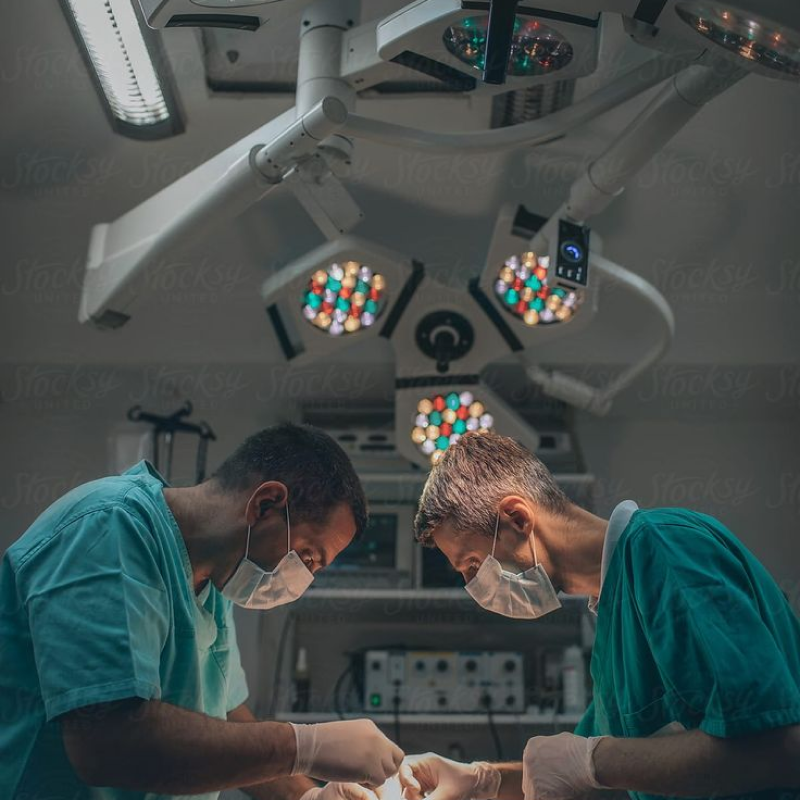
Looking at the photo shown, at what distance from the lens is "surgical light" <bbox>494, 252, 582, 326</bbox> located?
2.81 m

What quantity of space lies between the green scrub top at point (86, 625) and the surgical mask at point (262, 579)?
0.42 ft

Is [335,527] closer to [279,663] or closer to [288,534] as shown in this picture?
[288,534]

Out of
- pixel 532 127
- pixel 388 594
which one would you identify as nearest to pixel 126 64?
pixel 532 127

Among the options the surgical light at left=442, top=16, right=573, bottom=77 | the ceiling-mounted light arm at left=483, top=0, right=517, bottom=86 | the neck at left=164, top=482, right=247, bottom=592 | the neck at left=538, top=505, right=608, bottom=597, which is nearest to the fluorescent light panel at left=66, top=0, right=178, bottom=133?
the surgical light at left=442, top=16, right=573, bottom=77

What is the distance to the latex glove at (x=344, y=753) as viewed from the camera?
5.20 ft

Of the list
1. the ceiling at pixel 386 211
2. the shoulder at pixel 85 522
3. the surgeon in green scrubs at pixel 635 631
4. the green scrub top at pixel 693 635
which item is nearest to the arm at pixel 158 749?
the shoulder at pixel 85 522

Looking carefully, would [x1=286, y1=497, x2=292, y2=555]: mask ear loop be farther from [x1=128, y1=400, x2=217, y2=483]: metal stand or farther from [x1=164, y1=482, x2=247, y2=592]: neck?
[x1=128, y1=400, x2=217, y2=483]: metal stand

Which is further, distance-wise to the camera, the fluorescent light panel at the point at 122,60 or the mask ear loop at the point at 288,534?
the fluorescent light panel at the point at 122,60

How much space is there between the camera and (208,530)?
1804 millimetres

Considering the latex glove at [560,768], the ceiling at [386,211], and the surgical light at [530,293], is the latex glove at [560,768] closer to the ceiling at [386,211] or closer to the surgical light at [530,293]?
the surgical light at [530,293]

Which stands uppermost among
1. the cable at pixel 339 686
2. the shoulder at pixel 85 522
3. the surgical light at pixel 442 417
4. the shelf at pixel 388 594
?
the shoulder at pixel 85 522

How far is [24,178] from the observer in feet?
10.7

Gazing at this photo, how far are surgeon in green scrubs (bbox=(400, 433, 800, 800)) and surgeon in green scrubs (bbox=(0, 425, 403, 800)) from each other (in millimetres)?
238

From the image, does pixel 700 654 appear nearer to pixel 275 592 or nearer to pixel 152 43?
pixel 275 592
